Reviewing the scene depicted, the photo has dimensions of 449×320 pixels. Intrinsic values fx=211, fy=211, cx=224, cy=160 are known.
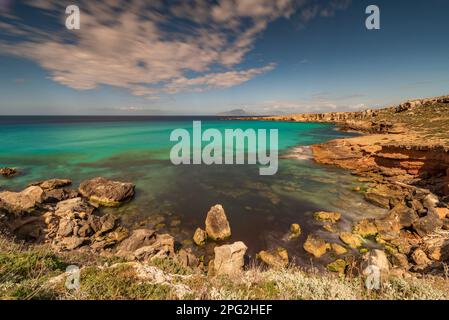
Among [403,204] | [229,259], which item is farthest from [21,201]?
[403,204]

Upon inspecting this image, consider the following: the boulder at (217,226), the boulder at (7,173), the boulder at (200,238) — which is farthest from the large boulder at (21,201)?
the boulder at (7,173)

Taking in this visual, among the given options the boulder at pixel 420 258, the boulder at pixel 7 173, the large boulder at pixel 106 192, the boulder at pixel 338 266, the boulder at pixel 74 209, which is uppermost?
the boulder at pixel 7 173

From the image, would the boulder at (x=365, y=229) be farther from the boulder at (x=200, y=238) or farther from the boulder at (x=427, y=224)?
the boulder at (x=200, y=238)

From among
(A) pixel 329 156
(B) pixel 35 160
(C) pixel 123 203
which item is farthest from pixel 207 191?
(B) pixel 35 160

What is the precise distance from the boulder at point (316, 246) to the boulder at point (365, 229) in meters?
2.79

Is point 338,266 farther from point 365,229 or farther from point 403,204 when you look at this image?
point 403,204

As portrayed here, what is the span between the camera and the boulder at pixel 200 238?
1320cm

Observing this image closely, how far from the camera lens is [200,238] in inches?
523

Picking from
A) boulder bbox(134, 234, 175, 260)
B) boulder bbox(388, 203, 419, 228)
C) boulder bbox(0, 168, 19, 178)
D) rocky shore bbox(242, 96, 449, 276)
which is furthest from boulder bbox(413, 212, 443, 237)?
boulder bbox(0, 168, 19, 178)

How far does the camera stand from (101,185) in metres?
19.7

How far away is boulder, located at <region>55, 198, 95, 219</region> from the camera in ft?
49.6

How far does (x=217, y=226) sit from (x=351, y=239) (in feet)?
27.1
